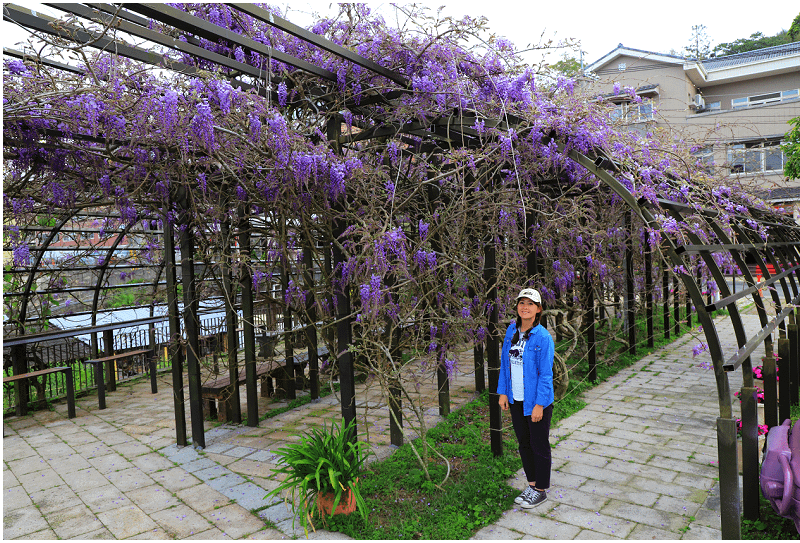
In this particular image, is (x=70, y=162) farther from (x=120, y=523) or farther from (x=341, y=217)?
(x=120, y=523)

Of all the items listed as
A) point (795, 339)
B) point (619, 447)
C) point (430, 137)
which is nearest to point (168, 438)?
point (430, 137)

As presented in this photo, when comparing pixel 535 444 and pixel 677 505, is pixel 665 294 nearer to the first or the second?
pixel 677 505

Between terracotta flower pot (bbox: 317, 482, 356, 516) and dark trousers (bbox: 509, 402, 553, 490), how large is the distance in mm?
1221

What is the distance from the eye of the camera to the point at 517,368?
3570 millimetres

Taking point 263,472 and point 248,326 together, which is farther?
point 248,326

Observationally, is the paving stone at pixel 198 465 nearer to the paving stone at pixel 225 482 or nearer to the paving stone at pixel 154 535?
the paving stone at pixel 225 482

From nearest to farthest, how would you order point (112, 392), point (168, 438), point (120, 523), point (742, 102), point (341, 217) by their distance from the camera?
point (120, 523) < point (341, 217) < point (168, 438) < point (112, 392) < point (742, 102)

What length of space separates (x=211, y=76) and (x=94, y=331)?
212 inches

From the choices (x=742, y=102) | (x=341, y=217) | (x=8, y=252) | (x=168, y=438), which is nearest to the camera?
(x=341, y=217)

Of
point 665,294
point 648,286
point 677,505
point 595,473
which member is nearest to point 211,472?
point 595,473

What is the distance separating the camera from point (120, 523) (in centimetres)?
355

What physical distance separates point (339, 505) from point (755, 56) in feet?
85.5

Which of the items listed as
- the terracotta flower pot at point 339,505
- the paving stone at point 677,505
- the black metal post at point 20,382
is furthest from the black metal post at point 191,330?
the paving stone at point 677,505

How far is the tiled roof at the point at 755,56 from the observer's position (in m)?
20.4
